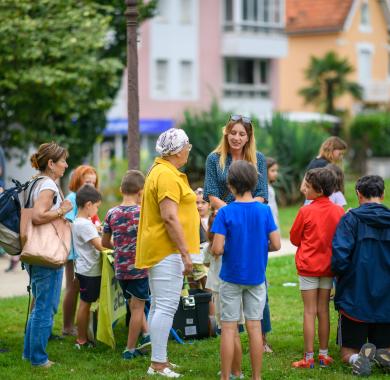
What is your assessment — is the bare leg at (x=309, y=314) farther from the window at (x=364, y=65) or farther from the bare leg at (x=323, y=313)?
the window at (x=364, y=65)

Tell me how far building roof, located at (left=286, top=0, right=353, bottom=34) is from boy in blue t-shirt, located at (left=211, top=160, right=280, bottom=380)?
42146 mm

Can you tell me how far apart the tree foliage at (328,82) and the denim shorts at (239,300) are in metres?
37.5

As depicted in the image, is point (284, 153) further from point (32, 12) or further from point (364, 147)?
point (364, 147)

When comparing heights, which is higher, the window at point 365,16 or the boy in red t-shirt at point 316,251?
the window at point 365,16

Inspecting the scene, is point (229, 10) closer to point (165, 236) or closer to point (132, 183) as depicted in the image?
point (132, 183)

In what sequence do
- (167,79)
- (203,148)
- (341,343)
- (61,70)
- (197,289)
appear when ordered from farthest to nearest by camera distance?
(167,79)
(203,148)
(61,70)
(197,289)
(341,343)

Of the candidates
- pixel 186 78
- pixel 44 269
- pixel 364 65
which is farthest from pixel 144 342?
pixel 364 65

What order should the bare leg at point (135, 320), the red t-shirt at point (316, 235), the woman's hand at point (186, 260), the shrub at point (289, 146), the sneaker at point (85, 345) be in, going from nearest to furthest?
the woman's hand at point (186, 260)
the red t-shirt at point (316, 235)
the bare leg at point (135, 320)
the sneaker at point (85, 345)
the shrub at point (289, 146)

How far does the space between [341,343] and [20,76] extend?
10.1 meters

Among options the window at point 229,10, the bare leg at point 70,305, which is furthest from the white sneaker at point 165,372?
the window at point 229,10

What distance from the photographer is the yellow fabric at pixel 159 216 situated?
642 centimetres

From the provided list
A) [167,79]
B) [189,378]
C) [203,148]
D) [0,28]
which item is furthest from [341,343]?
[167,79]

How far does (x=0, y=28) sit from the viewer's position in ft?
48.2

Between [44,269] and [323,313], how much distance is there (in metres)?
2.30
